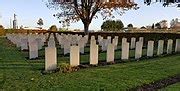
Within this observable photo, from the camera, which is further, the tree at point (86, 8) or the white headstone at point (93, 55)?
the tree at point (86, 8)

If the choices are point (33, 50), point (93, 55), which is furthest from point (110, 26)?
point (93, 55)

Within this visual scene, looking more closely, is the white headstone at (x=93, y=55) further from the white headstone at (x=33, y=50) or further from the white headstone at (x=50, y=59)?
the white headstone at (x=33, y=50)

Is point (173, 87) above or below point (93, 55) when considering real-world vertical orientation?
below

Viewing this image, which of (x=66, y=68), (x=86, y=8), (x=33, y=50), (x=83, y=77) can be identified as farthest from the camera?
(x=86, y=8)

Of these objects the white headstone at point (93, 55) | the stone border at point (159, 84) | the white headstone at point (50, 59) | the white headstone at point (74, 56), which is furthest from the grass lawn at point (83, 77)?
the white headstone at point (93, 55)

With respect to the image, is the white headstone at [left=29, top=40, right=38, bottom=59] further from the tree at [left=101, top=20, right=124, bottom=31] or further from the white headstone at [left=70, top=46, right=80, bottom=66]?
the tree at [left=101, top=20, right=124, bottom=31]

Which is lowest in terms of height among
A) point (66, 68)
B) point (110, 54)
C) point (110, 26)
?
point (66, 68)

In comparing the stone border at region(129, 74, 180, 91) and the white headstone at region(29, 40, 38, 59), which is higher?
the white headstone at region(29, 40, 38, 59)

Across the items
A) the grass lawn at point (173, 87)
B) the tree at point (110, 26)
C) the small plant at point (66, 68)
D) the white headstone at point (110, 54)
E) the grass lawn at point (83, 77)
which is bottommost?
the grass lawn at point (173, 87)

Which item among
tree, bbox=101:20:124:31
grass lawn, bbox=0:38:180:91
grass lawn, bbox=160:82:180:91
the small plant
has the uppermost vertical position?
tree, bbox=101:20:124:31

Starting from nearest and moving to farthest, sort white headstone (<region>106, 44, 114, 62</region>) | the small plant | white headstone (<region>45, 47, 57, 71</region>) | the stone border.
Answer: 1. the stone border
2. the small plant
3. white headstone (<region>45, 47, 57, 71</region>)
4. white headstone (<region>106, 44, 114, 62</region>)

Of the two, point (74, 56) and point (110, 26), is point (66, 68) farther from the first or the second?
point (110, 26)

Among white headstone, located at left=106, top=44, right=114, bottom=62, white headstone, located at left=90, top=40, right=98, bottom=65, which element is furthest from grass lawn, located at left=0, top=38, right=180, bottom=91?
white headstone, located at left=106, top=44, right=114, bottom=62

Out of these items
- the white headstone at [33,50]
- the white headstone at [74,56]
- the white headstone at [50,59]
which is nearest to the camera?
the white headstone at [50,59]
